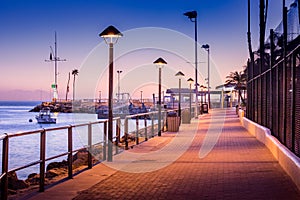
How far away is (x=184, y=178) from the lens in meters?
9.27

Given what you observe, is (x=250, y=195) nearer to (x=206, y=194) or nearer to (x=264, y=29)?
(x=206, y=194)

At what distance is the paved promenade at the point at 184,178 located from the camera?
7.73m

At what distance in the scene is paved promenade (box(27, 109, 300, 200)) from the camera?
25.4 feet

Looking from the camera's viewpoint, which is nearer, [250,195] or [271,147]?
[250,195]

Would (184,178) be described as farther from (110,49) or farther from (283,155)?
(110,49)

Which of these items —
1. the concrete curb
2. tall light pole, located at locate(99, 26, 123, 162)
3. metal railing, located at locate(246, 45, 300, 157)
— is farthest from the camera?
tall light pole, located at locate(99, 26, 123, 162)

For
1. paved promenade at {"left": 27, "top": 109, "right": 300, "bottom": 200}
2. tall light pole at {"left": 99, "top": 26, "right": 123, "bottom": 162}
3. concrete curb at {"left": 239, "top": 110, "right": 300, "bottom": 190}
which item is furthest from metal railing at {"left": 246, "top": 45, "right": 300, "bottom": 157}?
tall light pole at {"left": 99, "top": 26, "right": 123, "bottom": 162}

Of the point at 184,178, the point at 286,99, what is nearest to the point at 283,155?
the point at 286,99

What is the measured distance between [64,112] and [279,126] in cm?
14643

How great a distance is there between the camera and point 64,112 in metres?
155

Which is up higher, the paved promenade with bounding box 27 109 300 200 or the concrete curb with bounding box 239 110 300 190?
the concrete curb with bounding box 239 110 300 190

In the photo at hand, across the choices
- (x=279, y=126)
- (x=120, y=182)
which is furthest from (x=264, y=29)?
(x=120, y=182)

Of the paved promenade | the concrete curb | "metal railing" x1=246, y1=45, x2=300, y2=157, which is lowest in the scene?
the paved promenade

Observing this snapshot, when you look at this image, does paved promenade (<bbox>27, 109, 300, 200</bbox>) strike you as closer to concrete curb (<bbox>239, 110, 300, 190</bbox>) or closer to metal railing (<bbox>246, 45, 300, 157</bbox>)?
concrete curb (<bbox>239, 110, 300, 190</bbox>)
